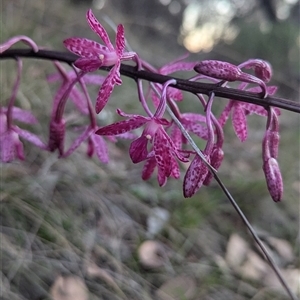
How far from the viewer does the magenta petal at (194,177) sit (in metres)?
0.51

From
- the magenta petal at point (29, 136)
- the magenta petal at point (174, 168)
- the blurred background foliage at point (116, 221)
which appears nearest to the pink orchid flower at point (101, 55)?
the magenta petal at point (174, 168)

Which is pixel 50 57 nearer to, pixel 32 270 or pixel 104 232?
pixel 32 270

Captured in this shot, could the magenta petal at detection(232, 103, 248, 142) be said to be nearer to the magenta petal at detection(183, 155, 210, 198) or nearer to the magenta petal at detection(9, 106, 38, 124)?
the magenta petal at detection(183, 155, 210, 198)

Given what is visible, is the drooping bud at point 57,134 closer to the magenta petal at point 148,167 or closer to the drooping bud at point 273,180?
the magenta petal at point 148,167

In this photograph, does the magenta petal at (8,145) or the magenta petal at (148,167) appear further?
the magenta petal at (8,145)

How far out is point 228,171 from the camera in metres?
1.84

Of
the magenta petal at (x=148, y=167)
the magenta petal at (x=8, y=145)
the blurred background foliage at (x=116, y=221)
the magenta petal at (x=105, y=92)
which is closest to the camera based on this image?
the magenta petal at (x=105, y=92)

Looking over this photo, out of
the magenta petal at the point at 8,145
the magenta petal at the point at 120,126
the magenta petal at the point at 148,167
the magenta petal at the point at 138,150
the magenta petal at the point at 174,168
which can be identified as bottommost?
the magenta petal at the point at 8,145

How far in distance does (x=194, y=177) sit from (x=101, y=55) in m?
0.18

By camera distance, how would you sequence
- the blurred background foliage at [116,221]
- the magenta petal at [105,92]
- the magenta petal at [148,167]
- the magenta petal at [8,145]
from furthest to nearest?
1. the blurred background foliage at [116,221]
2. the magenta petal at [8,145]
3. the magenta petal at [148,167]
4. the magenta petal at [105,92]

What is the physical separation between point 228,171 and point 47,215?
2.98 feet

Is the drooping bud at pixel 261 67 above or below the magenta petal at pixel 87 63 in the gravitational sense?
above

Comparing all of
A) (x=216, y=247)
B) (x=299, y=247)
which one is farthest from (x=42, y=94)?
(x=299, y=247)

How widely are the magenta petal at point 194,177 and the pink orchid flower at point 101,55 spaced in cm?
13
